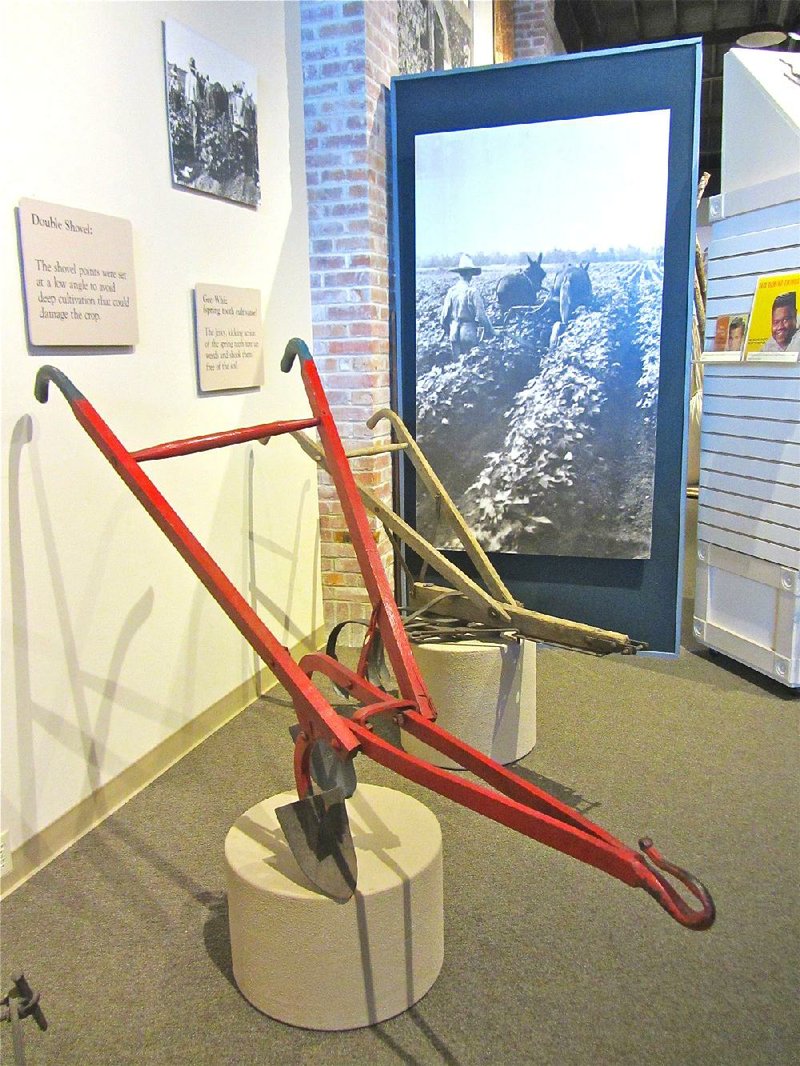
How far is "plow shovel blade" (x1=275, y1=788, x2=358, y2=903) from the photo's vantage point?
1.92 m

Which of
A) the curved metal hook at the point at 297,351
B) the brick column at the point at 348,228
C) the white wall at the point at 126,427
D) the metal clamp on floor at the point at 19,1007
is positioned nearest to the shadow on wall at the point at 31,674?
the white wall at the point at 126,427

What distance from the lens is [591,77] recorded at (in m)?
3.90

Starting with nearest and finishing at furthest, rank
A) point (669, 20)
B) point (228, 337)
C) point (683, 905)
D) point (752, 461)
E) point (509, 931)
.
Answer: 1. point (683, 905)
2. point (509, 931)
3. point (228, 337)
4. point (752, 461)
5. point (669, 20)

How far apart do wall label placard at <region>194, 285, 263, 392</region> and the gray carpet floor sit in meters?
1.39

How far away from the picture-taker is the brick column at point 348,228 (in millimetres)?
4059

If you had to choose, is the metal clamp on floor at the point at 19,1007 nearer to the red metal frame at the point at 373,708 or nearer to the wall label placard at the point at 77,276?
the red metal frame at the point at 373,708

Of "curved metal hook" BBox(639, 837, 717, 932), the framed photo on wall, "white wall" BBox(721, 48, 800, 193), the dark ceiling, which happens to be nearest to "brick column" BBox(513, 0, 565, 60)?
the dark ceiling

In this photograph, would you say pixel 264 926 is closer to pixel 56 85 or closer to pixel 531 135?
pixel 56 85

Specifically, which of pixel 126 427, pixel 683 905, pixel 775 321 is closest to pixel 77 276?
pixel 126 427

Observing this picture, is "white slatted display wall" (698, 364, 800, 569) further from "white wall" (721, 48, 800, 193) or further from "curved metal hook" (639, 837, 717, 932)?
"curved metal hook" (639, 837, 717, 932)

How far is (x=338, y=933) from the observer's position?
194 centimetres

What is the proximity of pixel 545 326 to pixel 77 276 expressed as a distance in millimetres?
2175

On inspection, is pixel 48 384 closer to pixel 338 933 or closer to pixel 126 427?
pixel 126 427

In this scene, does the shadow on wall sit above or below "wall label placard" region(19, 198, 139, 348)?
below
